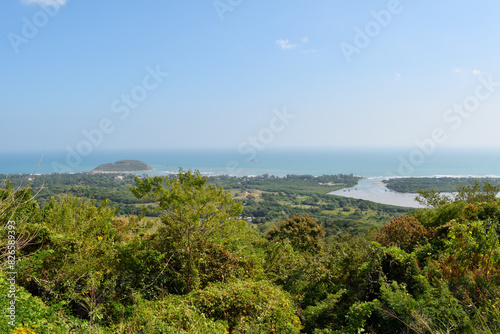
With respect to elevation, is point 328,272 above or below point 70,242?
below

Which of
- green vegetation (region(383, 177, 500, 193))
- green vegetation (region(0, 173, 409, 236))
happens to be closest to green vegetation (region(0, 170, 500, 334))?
green vegetation (region(0, 173, 409, 236))

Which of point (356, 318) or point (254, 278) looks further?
point (254, 278)

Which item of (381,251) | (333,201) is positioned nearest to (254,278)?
(381,251)

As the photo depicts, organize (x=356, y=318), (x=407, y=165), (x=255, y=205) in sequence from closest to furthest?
(x=356, y=318) < (x=255, y=205) < (x=407, y=165)

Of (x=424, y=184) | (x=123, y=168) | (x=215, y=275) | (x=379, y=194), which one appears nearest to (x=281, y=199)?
(x=379, y=194)

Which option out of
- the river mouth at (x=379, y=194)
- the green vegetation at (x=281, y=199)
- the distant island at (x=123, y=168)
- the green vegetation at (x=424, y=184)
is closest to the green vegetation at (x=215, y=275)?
the green vegetation at (x=281, y=199)

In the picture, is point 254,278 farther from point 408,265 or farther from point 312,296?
point 408,265

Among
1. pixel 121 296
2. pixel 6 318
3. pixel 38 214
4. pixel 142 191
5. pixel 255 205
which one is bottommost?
pixel 255 205
